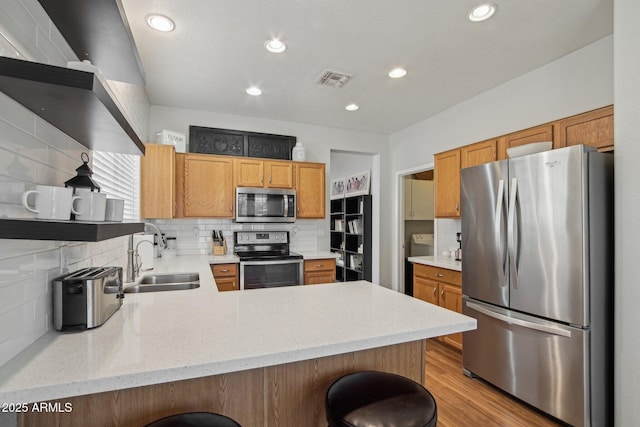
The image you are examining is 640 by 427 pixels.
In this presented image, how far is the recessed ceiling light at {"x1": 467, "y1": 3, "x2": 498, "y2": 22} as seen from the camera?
2.00 metres

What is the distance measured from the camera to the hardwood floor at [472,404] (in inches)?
→ 82.9

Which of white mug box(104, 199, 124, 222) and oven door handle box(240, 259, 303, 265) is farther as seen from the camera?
oven door handle box(240, 259, 303, 265)

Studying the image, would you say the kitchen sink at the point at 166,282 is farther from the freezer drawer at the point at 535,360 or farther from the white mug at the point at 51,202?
the freezer drawer at the point at 535,360

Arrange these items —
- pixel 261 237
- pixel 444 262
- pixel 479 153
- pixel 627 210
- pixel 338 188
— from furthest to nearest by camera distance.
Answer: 1. pixel 338 188
2. pixel 261 237
3. pixel 444 262
4. pixel 479 153
5. pixel 627 210

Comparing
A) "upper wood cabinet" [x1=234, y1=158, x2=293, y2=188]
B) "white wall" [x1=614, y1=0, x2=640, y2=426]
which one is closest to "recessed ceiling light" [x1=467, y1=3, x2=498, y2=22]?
"white wall" [x1=614, y1=0, x2=640, y2=426]

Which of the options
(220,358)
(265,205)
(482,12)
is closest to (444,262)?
(265,205)

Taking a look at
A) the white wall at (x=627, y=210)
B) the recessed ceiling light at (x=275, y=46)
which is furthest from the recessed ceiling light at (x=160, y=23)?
the white wall at (x=627, y=210)

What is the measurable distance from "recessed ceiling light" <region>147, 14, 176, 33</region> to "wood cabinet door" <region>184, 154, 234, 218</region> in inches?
61.3

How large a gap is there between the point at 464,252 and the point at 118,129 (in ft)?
8.62

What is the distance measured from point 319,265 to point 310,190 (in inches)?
38.9

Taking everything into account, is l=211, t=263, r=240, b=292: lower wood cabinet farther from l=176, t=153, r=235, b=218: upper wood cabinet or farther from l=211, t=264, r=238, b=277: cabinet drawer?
l=176, t=153, r=235, b=218: upper wood cabinet

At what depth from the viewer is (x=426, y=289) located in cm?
352

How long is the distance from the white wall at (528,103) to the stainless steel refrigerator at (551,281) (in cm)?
78

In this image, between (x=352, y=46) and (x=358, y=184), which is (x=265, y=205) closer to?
(x=352, y=46)
